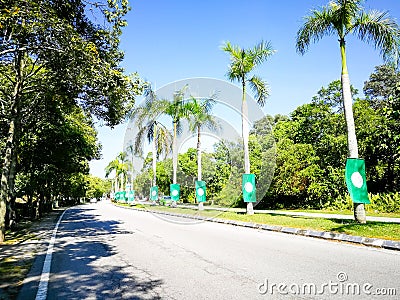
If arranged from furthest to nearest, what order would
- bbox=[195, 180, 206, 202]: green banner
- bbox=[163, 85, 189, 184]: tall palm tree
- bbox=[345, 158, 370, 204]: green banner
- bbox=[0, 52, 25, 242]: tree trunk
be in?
bbox=[163, 85, 189, 184]: tall palm tree → bbox=[195, 180, 206, 202]: green banner → bbox=[345, 158, 370, 204]: green banner → bbox=[0, 52, 25, 242]: tree trunk

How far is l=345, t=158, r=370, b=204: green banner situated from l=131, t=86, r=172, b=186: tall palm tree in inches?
856

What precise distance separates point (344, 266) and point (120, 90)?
7.40m

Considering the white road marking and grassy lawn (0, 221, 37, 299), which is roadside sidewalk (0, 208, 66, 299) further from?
the white road marking

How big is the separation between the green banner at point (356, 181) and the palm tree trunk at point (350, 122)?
0.35 m

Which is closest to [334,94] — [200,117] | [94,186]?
[200,117]

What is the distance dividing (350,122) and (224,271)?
9193mm

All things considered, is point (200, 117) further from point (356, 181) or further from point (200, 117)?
point (356, 181)

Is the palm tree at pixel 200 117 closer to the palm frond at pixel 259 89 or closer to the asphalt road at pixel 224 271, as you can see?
the palm frond at pixel 259 89

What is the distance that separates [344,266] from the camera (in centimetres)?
670

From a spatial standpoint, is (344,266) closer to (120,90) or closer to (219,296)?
(219,296)

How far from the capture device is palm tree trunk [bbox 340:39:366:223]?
12125 mm

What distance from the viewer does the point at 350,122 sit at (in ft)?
42.4

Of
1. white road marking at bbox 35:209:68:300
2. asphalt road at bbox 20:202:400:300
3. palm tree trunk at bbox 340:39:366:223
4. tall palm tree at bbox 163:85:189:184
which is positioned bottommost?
white road marking at bbox 35:209:68:300

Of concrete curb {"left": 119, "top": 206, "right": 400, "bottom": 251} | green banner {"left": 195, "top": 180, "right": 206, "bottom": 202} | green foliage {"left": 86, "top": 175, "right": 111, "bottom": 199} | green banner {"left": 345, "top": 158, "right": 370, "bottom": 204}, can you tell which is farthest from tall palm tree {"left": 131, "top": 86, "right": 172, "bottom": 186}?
green foliage {"left": 86, "top": 175, "right": 111, "bottom": 199}
